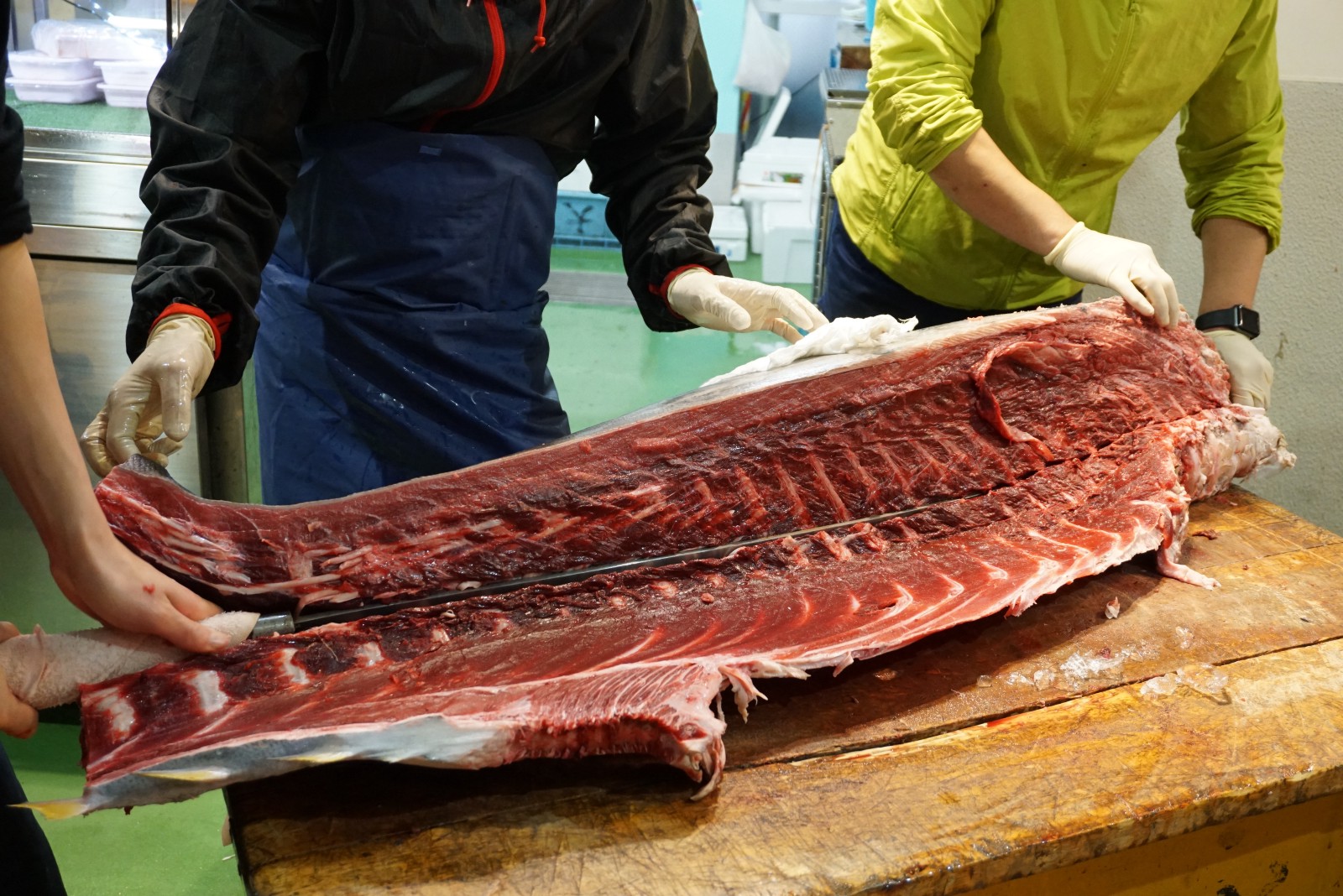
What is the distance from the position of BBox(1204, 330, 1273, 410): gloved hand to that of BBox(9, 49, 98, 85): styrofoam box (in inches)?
155

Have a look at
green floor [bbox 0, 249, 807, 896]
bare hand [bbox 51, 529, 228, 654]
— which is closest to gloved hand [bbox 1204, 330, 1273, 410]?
bare hand [bbox 51, 529, 228, 654]

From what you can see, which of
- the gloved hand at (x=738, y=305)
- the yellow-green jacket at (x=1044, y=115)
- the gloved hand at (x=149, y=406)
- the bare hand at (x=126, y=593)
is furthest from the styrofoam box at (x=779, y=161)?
the bare hand at (x=126, y=593)

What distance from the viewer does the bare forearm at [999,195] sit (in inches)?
104

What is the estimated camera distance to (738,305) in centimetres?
261

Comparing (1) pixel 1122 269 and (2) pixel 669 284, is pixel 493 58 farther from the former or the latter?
(1) pixel 1122 269

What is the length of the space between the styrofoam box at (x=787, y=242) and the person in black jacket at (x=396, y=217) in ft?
13.2

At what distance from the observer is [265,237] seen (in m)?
2.26

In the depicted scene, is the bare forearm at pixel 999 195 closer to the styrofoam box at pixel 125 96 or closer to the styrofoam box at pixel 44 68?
the styrofoam box at pixel 125 96

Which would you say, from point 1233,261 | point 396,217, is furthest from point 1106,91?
point 396,217

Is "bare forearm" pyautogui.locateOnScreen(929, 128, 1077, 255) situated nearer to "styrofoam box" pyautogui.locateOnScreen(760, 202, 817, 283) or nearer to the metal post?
the metal post

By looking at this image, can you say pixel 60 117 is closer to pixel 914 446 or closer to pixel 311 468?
pixel 311 468

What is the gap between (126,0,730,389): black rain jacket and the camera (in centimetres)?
212

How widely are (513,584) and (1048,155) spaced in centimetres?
202

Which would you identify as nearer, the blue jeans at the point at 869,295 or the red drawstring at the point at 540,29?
the red drawstring at the point at 540,29
